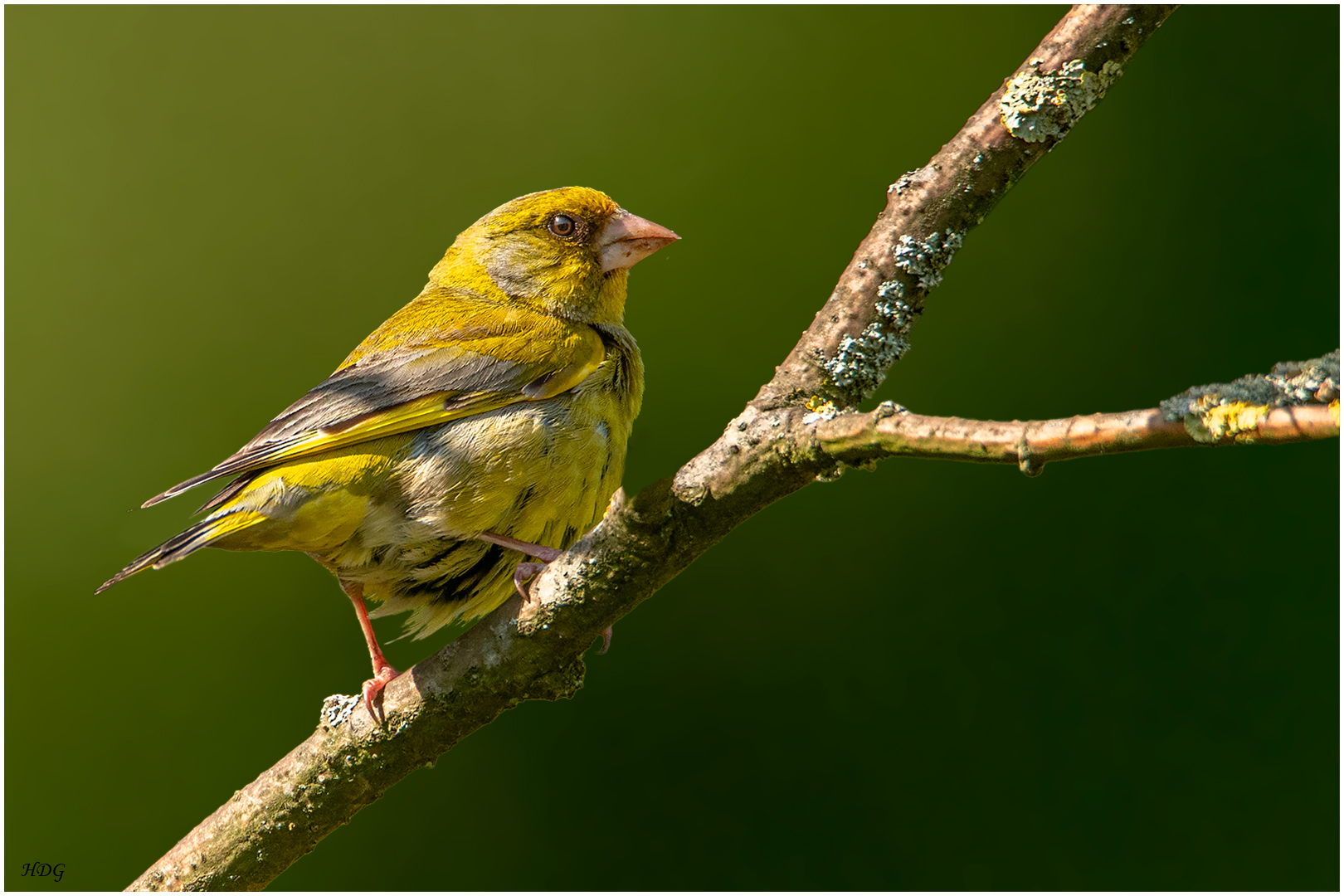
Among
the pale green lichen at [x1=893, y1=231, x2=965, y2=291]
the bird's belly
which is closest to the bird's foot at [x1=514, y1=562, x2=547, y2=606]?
the bird's belly

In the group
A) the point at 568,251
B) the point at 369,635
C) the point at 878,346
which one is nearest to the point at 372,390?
the point at 369,635

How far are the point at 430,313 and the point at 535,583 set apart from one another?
62.5 inches

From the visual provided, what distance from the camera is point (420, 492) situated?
9.53ft

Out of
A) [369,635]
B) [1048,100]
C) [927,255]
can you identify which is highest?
[1048,100]

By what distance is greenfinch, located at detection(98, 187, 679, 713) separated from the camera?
111 inches

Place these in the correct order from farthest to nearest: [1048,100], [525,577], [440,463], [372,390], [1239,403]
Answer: [372,390] → [440,463] → [525,577] → [1048,100] → [1239,403]

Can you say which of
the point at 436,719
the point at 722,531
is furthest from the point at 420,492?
the point at 722,531

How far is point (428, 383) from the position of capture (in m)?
3.05

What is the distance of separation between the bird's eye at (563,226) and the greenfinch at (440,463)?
0.92ft

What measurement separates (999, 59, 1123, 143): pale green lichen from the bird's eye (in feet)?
6.04

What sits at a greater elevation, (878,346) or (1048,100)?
(1048,100)

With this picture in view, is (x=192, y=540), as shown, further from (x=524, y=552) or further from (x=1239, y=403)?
(x=1239, y=403)

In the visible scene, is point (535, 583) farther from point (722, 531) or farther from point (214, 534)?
point (214, 534)

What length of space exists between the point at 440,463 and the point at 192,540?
656 mm
